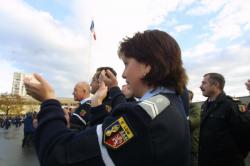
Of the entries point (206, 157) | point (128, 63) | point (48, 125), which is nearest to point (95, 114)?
point (128, 63)

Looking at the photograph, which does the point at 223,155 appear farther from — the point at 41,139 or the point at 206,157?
the point at 41,139

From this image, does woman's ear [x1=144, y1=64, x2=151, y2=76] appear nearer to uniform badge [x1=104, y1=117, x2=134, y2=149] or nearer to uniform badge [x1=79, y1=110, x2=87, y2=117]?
uniform badge [x1=104, y1=117, x2=134, y2=149]

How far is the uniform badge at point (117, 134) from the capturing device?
141cm

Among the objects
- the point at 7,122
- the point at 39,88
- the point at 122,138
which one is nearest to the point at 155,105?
the point at 122,138

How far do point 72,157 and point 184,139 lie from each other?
0.64 meters

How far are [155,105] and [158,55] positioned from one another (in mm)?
430

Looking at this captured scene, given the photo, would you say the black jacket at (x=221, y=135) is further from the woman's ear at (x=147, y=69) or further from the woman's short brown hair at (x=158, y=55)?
the woman's ear at (x=147, y=69)

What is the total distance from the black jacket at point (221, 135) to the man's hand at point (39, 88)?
11.1ft

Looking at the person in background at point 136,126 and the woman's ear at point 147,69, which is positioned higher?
the woman's ear at point 147,69

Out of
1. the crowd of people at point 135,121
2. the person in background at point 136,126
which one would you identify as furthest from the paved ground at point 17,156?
the person in background at point 136,126

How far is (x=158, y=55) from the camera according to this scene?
1838mm

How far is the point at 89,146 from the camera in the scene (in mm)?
1430

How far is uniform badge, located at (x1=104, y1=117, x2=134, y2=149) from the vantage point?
1411 mm

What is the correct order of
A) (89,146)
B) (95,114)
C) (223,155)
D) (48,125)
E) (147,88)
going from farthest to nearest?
(223,155) < (95,114) < (147,88) < (48,125) < (89,146)
